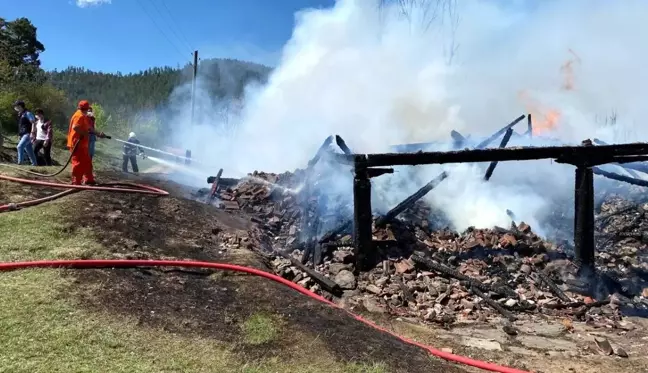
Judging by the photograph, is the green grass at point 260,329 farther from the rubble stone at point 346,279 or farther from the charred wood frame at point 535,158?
the charred wood frame at point 535,158

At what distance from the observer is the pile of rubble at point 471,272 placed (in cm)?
752

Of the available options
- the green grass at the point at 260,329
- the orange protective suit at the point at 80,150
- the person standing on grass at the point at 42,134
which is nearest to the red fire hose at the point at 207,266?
the green grass at the point at 260,329

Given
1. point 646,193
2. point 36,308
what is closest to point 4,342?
point 36,308

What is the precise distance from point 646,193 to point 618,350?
7.27m

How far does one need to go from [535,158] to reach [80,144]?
8661 mm

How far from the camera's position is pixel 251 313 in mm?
5453

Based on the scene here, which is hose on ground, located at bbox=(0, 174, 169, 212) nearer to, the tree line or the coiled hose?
the coiled hose

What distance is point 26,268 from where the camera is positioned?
18.0ft

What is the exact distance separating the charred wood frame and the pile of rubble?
38cm

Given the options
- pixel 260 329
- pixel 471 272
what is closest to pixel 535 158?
pixel 471 272

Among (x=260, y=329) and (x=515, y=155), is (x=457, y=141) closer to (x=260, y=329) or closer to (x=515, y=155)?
(x=515, y=155)

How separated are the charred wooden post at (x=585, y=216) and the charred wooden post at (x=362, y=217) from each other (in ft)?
11.7

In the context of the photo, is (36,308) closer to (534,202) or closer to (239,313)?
(239,313)

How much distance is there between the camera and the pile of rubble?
7523 mm
